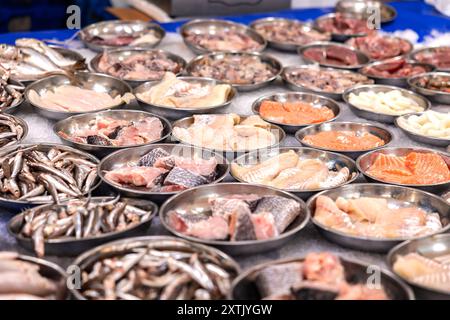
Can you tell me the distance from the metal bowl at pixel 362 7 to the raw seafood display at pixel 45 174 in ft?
12.9

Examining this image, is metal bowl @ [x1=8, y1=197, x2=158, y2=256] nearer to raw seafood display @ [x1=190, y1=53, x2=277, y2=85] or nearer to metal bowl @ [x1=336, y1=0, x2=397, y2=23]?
raw seafood display @ [x1=190, y1=53, x2=277, y2=85]

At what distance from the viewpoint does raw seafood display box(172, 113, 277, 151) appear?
379cm

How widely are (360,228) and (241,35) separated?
329cm

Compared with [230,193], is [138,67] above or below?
below

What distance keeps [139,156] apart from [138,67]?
4.73 feet

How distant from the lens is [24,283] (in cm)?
252

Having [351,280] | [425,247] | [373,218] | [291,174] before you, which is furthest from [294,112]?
[351,280]

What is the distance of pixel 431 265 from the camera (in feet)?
8.82

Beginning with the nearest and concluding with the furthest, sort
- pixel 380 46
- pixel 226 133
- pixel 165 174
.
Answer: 1. pixel 165 174
2. pixel 226 133
3. pixel 380 46

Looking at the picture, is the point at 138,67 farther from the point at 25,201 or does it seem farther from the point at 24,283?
the point at 24,283

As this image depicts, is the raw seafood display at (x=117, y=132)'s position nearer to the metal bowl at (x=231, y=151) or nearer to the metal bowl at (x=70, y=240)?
the metal bowl at (x=231, y=151)

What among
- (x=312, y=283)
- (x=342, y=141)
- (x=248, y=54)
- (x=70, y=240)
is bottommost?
(x=248, y=54)

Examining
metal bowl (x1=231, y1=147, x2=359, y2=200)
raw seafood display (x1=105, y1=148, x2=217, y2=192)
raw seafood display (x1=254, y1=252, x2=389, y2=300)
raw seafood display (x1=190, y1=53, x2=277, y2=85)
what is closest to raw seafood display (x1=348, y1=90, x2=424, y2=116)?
raw seafood display (x1=190, y1=53, x2=277, y2=85)
